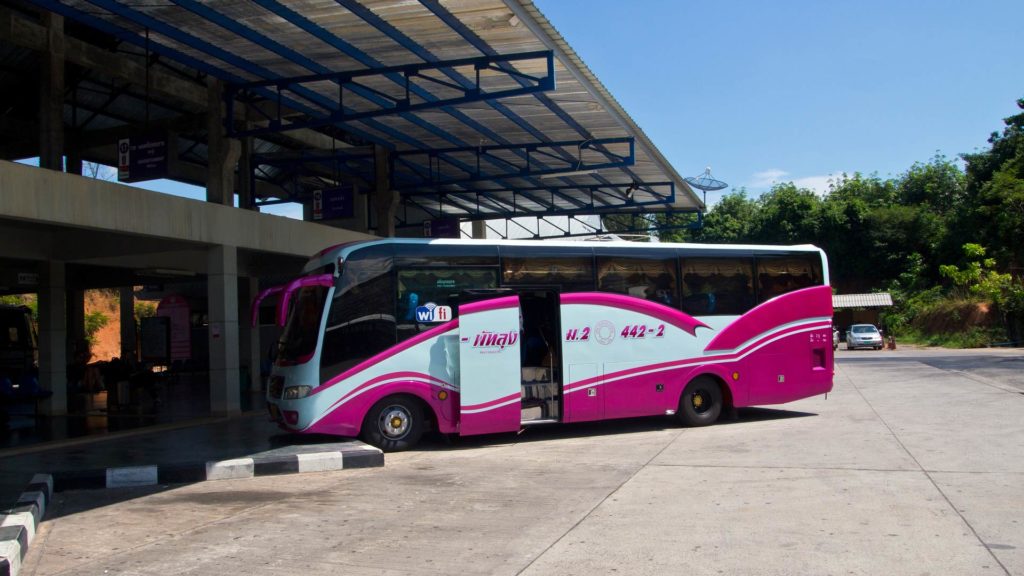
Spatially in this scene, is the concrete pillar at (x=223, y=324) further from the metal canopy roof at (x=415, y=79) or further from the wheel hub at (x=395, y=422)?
the wheel hub at (x=395, y=422)

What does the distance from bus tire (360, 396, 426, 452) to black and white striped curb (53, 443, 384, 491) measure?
936mm

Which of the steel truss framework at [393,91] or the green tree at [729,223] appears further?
the green tree at [729,223]

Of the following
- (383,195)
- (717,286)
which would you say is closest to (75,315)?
(383,195)

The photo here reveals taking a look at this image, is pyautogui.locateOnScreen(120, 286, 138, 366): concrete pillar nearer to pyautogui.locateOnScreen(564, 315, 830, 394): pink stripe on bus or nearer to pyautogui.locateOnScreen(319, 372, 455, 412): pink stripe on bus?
pyautogui.locateOnScreen(319, 372, 455, 412): pink stripe on bus

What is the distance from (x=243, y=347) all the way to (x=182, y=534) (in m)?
23.3

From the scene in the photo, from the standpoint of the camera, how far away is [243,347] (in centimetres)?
2945

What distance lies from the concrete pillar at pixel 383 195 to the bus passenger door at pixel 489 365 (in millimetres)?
11282

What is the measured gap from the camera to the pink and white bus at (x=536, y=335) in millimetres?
11414

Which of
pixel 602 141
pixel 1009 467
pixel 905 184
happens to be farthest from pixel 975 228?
pixel 1009 467

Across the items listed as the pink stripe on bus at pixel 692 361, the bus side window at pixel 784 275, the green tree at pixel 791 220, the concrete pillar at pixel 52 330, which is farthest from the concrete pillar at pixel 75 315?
the green tree at pixel 791 220

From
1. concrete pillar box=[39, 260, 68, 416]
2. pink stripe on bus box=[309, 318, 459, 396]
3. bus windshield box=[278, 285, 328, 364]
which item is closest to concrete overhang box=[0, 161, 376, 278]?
concrete pillar box=[39, 260, 68, 416]

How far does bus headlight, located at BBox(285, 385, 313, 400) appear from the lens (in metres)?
11.2

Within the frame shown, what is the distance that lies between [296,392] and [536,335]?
3718 millimetres

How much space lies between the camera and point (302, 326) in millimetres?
11547
